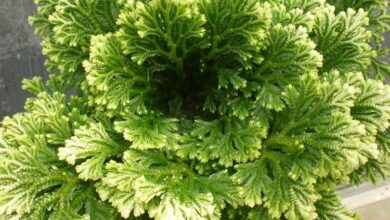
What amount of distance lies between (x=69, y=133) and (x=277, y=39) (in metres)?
0.65

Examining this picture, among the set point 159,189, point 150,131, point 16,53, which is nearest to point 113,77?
point 150,131

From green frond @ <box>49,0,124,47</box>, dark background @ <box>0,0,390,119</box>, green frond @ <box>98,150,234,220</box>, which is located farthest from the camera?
dark background @ <box>0,0,390,119</box>

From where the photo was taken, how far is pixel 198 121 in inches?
51.2

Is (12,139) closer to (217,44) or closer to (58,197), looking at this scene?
(58,197)

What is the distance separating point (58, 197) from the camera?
125 cm

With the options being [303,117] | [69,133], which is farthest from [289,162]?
[69,133]

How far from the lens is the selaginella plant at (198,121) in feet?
3.80

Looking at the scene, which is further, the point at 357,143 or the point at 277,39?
the point at 277,39

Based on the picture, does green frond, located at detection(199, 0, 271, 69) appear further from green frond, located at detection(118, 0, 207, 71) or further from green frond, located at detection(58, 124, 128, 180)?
green frond, located at detection(58, 124, 128, 180)

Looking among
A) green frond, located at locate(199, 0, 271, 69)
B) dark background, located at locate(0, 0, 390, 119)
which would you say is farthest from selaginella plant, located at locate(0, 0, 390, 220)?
dark background, located at locate(0, 0, 390, 119)

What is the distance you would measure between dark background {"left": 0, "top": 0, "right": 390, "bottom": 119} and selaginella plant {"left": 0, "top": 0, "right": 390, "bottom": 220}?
3.08ft

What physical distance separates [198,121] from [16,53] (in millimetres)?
1356

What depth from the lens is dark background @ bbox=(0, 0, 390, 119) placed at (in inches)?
86.5

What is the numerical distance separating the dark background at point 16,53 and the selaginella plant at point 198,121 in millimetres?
940
